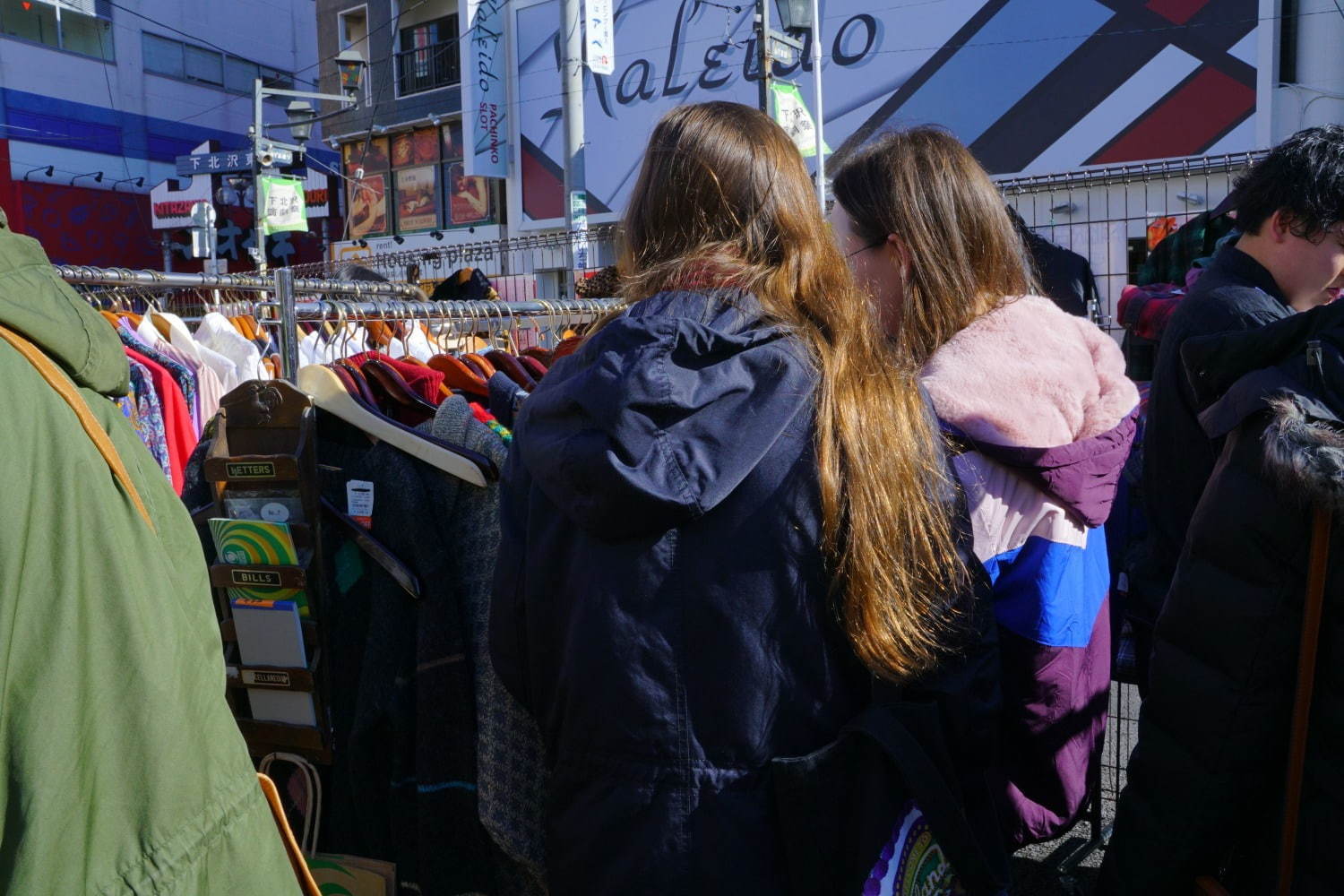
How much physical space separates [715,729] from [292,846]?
532mm

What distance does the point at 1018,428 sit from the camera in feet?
5.24

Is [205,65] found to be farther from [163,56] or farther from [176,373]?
[176,373]

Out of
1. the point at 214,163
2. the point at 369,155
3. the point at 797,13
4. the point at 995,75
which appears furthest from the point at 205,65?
the point at 797,13

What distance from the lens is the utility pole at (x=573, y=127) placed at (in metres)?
10.7

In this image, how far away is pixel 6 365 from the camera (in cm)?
81

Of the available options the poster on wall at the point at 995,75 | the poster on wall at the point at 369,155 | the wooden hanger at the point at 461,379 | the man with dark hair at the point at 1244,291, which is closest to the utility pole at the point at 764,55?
the poster on wall at the point at 995,75

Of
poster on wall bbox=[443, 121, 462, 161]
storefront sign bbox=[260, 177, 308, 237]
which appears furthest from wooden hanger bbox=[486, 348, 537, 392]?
poster on wall bbox=[443, 121, 462, 161]

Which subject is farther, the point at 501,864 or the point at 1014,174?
the point at 1014,174

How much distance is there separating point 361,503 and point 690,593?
3.16 ft

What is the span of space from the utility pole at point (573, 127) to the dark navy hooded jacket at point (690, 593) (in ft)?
32.1

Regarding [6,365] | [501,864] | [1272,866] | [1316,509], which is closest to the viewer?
[6,365]

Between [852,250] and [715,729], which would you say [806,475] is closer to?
[715,729]

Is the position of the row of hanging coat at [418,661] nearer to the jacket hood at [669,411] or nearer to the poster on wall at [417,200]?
the jacket hood at [669,411]

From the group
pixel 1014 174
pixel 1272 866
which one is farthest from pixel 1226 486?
pixel 1014 174
